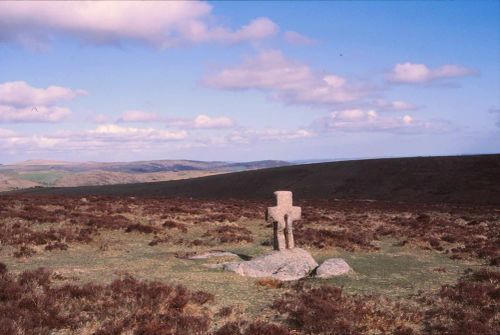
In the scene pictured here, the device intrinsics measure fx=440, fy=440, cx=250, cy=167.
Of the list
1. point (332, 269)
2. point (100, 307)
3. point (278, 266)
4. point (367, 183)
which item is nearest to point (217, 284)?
point (278, 266)

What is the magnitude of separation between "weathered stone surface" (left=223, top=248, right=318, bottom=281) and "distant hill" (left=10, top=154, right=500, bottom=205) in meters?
52.9

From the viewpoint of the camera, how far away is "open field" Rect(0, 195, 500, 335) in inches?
434

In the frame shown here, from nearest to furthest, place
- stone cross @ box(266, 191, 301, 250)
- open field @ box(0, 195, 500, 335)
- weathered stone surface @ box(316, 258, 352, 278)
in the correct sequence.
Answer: open field @ box(0, 195, 500, 335) < weathered stone surface @ box(316, 258, 352, 278) < stone cross @ box(266, 191, 301, 250)

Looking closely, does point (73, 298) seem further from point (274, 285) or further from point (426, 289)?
point (426, 289)

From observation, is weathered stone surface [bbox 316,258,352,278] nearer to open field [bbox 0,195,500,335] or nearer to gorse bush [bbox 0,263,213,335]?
open field [bbox 0,195,500,335]

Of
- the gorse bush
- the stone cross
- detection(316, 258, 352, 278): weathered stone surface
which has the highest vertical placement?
the stone cross

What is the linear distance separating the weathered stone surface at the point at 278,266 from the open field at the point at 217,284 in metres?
0.75

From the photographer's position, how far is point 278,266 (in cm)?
1764

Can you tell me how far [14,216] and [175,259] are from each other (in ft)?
47.8

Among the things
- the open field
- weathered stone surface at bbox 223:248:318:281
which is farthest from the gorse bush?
weathered stone surface at bbox 223:248:318:281

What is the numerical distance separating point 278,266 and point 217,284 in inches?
129

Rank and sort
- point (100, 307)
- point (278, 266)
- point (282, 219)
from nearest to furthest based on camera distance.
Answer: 1. point (100, 307)
2. point (278, 266)
3. point (282, 219)

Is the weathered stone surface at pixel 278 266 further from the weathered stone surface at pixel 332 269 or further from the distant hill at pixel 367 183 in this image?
the distant hill at pixel 367 183

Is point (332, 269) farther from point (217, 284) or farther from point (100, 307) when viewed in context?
point (100, 307)
